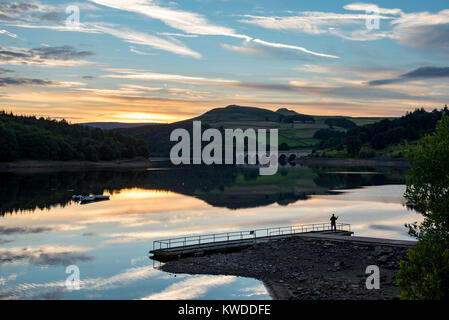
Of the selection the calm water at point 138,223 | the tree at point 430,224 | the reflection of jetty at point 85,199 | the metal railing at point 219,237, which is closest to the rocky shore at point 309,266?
the calm water at point 138,223

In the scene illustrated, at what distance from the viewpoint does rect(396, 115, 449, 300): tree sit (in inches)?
862

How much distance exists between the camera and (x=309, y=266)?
4431 cm

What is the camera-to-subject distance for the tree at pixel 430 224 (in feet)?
71.8

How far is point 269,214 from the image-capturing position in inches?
3366

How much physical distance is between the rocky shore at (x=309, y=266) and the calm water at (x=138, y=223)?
220cm

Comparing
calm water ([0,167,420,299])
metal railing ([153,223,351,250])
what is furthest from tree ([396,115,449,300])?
metal railing ([153,223,351,250])

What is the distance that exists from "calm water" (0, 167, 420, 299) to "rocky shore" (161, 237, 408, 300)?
7.22 feet

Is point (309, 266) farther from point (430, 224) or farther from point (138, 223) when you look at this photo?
point (138, 223)

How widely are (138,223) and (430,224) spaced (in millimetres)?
55653

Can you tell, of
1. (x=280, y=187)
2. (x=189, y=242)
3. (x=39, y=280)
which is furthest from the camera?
(x=280, y=187)

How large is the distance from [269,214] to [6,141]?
498 feet

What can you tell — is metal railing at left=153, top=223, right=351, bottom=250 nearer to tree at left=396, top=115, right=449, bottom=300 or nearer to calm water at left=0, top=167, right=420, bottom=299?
calm water at left=0, top=167, right=420, bottom=299
